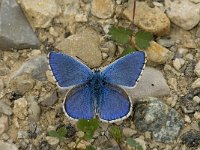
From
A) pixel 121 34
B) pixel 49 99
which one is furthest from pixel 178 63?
pixel 49 99

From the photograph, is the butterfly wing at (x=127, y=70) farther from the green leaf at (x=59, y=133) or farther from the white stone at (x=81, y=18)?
the white stone at (x=81, y=18)

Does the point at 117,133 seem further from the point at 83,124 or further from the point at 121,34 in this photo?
the point at 121,34

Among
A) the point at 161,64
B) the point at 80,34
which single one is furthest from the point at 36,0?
the point at 161,64

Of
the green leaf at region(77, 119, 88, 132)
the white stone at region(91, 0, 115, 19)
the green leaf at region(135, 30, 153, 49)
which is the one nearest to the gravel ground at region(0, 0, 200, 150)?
the white stone at region(91, 0, 115, 19)

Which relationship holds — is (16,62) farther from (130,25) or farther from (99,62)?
(130,25)

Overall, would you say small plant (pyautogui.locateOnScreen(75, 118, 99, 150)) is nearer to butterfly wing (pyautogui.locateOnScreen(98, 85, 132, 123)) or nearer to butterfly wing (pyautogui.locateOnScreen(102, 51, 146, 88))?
butterfly wing (pyautogui.locateOnScreen(98, 85, 132, 123))

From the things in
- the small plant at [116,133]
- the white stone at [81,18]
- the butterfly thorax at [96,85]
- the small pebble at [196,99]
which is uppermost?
the white stone at [81,18]

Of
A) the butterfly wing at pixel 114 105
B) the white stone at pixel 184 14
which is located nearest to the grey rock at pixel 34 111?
the butterfly wing at pixel 114 105
